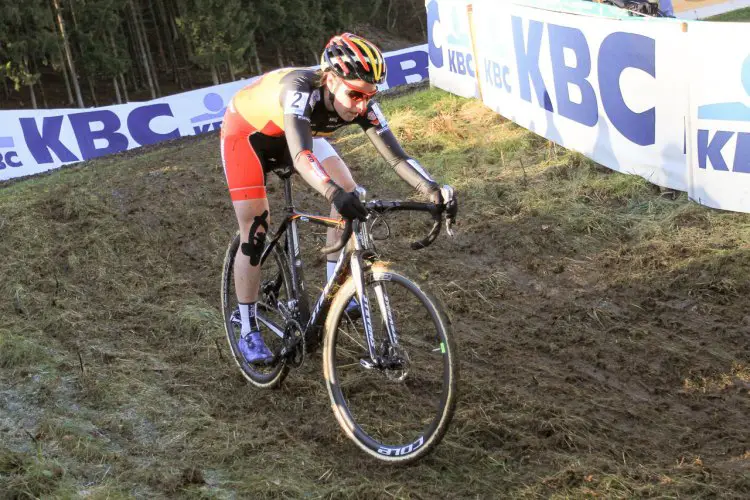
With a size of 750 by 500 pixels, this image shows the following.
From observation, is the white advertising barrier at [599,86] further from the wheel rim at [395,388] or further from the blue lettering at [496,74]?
the wheel rim at [395,388]

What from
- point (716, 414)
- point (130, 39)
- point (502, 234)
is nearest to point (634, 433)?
point (716, 414)

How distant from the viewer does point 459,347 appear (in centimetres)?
592

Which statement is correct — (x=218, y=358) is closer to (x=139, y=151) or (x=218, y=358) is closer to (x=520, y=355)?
(x=520, y=355)

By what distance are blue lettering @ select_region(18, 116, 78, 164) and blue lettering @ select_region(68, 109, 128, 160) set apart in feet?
1.17

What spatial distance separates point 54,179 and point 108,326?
6.31m

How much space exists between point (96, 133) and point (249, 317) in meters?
15.6

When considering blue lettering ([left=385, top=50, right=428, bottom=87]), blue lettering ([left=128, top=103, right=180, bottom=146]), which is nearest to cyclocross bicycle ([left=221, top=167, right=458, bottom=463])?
blue lettering ([left=128, top=103, right=180, bottom=146])

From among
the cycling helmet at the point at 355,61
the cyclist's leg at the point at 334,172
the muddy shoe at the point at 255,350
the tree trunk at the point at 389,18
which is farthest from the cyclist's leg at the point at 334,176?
the tree trunk at the point at 389,18

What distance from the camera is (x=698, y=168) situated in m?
7.95

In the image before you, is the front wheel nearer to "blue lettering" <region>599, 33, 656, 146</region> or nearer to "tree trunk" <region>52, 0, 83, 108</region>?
"blue lettering" <region>599, 33, 656, 146</region>

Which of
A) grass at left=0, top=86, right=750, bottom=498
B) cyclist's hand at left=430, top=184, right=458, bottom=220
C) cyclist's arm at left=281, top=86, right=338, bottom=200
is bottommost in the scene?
grass at left=0, top=86, right=750, bottom=498

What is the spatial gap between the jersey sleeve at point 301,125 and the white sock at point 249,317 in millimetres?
1273

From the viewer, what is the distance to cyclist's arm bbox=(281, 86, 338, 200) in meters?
4.36

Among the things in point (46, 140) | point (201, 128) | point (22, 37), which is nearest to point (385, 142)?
point (46, 140)
